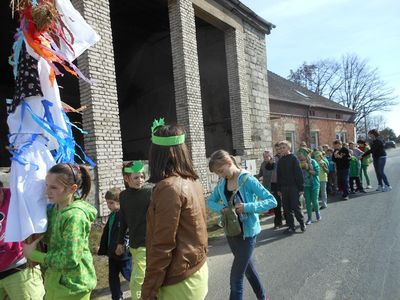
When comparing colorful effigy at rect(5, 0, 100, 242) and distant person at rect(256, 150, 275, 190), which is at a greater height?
colorful effigy at rect(5, 0, 100, 242)

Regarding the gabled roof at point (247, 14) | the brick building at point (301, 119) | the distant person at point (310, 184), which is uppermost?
the gabled roof at point (247, 14)

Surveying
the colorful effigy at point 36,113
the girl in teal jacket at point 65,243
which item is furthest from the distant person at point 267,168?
the girl in teal jacket at point 65,243

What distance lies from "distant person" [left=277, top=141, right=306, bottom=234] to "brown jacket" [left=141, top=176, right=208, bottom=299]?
17.6 feet

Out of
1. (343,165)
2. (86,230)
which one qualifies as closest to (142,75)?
(343,165)

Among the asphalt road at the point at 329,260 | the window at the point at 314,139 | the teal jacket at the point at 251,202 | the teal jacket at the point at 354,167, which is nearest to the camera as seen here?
the teal jacket at the point at 251,202

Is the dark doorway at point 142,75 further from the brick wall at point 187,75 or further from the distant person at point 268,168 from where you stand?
the distant person at point 268,168

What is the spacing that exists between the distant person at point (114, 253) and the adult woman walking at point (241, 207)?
1.21 m

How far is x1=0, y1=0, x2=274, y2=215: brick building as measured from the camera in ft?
26.8

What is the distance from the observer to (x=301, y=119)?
24422mm

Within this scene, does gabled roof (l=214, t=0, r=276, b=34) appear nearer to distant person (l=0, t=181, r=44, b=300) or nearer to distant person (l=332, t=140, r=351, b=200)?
distant person (l=332, t=140, r=351, b=200)

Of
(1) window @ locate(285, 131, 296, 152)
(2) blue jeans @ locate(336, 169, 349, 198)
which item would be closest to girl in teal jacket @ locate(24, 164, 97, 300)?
(2) blue jeans @ locate(336, 169, 349, 198)

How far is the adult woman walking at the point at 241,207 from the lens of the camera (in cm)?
371

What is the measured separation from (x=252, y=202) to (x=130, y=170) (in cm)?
138

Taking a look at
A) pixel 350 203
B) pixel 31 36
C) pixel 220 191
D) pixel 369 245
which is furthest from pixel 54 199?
pixel 350 203
